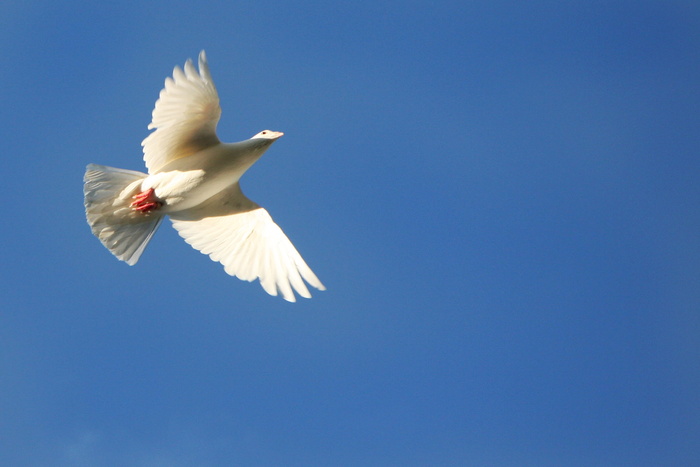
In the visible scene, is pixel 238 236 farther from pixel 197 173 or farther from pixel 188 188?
pixel 197 173

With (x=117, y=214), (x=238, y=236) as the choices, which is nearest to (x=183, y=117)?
(x=117, y=214)

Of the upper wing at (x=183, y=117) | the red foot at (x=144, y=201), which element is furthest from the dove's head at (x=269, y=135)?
the red foot at (x=144, y=201)

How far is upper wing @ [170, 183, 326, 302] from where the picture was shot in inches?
538

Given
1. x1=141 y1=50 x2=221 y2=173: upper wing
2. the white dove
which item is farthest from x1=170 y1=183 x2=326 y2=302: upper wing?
x1=141 y1=50 x2=221 y2=173: upper wing

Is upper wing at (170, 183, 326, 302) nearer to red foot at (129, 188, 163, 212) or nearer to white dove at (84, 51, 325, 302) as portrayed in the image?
white dove at (84, 51, 325, 302)

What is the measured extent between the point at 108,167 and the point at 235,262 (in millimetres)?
2607

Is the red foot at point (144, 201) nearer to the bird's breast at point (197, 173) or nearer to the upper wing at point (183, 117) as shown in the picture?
the bird's breast at point (197, 173)

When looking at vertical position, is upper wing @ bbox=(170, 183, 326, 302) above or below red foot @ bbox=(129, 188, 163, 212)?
above

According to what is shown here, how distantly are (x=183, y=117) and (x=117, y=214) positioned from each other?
6.06 feet

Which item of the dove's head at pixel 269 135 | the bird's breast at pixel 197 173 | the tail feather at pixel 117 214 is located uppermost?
the dove's head at pixel 269 135

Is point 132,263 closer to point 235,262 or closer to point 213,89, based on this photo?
point 235,262

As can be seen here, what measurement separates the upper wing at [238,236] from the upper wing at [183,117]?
A: 1186 millimetres

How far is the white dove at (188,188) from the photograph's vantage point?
484 inches

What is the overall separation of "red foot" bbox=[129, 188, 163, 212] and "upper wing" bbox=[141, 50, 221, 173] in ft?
1.22
